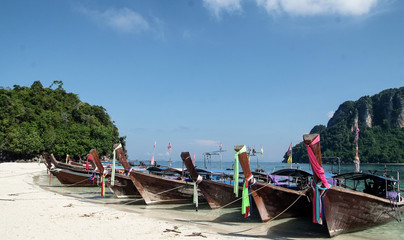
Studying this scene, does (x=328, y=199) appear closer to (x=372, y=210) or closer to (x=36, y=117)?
(x=372, y=210)

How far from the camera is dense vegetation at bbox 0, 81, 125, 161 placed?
1962 inches

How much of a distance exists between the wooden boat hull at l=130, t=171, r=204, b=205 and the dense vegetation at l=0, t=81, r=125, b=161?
4319 centimetres

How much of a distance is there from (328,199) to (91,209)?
945 cm

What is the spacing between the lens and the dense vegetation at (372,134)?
115250mm

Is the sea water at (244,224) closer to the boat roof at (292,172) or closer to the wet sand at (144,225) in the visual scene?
the wet sand at (144,225)

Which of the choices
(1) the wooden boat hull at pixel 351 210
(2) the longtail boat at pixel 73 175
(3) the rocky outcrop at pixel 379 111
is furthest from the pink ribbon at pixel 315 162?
(3) the rocky outcrop at pixel 379 111

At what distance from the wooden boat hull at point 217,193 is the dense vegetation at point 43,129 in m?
45.9

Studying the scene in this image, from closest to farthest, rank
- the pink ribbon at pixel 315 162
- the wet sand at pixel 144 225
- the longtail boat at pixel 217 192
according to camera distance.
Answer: the pink ribbon at pixel 315 162, the wet sand at pixel 144 225, the longtail boat at pixel 217 192

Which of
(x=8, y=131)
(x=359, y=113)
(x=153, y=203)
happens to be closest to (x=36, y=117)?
(x=8, y=131)

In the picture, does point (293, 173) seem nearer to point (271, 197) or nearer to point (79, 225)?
point (271, 197)

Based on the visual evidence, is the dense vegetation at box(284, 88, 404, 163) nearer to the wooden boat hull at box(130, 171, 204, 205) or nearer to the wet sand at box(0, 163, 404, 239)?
Result: the wooden boat hull at box(130, 171, 204, 205)

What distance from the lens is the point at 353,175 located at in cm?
1338

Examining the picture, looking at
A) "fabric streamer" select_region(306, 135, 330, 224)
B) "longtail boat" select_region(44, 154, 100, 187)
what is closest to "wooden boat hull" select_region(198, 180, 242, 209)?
"fabric streamer" select_region(306, 135, 330, 224)

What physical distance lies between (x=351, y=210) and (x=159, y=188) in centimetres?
868
